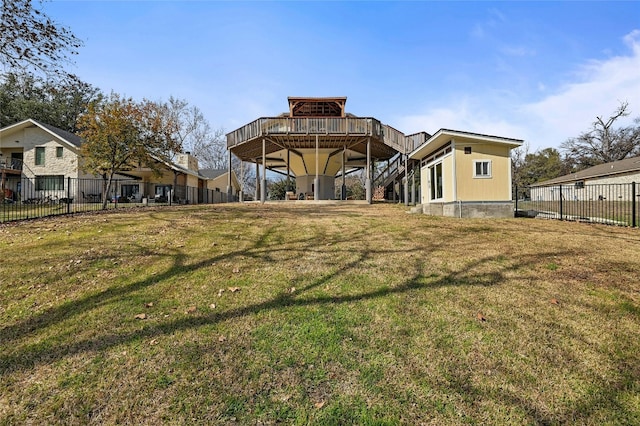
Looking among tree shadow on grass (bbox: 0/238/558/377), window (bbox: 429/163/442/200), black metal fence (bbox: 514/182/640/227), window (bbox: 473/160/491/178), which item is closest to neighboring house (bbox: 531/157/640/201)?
black metal fence (bbox: 514/182/640/227)

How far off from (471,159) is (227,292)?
11221mm

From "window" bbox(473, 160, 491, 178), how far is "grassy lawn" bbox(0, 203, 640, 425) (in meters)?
6.78

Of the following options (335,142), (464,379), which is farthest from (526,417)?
(335,142)

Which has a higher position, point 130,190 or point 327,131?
point 327,131

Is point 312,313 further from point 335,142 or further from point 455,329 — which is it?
point 335,142

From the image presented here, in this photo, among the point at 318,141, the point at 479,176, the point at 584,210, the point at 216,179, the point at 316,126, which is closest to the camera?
the point at 479,176

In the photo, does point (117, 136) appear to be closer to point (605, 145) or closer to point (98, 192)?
point (98, 192)

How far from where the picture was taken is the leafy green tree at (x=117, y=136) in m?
14.1

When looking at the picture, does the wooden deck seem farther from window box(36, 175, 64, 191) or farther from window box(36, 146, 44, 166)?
window box(36, 146, 44, 166)

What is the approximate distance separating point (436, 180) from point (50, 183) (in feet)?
85.2

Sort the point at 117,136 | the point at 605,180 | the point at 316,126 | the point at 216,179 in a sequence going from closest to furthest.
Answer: the point at 117,136
the point at 316,126
the point at 605,180
the point at 216,179

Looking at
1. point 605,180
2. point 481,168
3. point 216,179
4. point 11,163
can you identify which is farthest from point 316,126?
point 605,180

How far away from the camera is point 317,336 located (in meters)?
3.02

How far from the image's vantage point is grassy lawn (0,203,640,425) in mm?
2193
